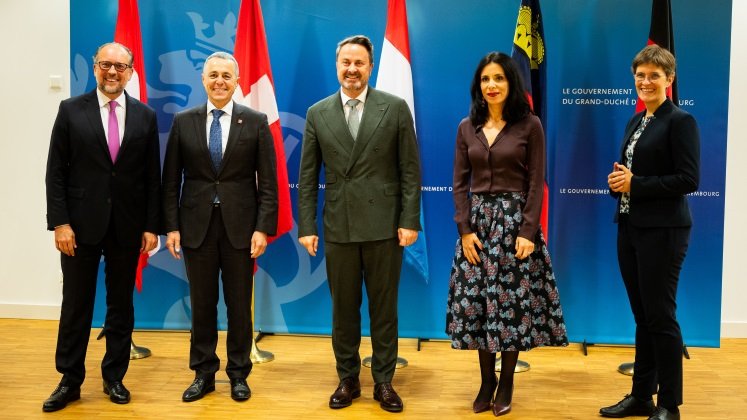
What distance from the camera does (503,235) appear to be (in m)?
3.28

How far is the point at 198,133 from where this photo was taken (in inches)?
139

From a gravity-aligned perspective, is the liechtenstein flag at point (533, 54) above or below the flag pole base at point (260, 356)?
above

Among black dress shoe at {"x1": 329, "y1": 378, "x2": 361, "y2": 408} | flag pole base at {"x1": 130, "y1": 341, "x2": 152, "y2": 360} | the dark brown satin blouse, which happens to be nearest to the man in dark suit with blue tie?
black dress shoe at {"x1": 329, "y1": 378, "x2": 361, "y2": 408}

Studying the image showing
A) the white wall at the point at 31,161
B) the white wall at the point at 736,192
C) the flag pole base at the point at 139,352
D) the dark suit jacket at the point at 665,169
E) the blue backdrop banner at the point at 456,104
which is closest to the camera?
the dark suit jacket at the point at 665,169

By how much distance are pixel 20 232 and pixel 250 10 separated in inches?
99.0

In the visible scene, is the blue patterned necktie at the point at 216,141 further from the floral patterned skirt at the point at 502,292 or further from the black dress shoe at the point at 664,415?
the black dress shoe at the point at 664,415

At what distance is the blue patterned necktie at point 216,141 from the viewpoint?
352cm

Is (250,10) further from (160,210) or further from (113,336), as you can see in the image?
(113,336)

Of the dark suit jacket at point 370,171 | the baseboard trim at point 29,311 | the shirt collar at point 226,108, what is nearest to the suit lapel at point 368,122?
the dark suit jacket at point 370,171

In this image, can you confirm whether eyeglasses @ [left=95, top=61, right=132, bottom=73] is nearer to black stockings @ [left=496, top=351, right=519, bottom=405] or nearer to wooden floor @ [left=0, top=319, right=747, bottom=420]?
wooden floor @ [left=0, top=319, right=747, bottom=420]

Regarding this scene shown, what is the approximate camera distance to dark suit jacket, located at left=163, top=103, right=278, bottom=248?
3.51 metres

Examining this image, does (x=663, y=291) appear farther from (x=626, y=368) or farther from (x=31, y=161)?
(x=31, y=161)

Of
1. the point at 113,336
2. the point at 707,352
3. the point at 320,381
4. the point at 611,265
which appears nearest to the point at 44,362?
the point at 113,336

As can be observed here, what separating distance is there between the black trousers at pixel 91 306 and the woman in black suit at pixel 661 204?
2.41m
